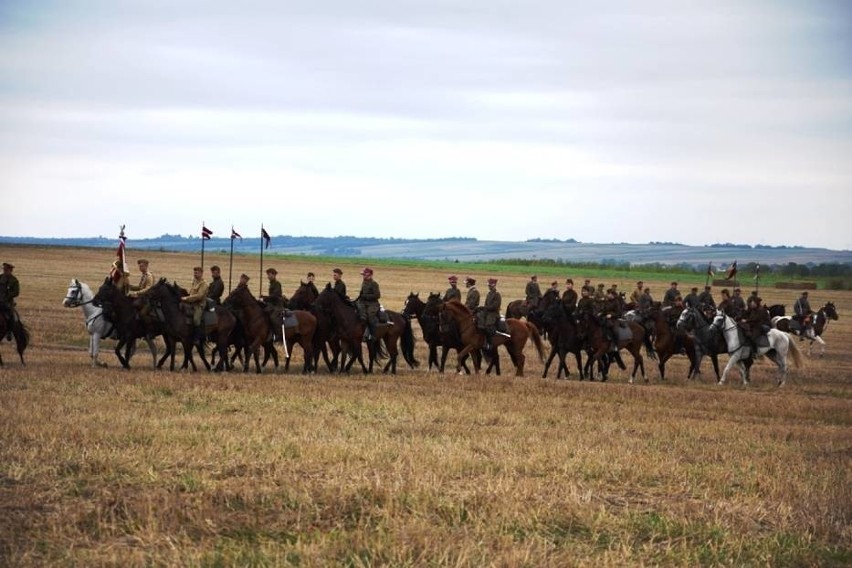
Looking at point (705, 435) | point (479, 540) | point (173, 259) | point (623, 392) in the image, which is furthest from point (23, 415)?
point (173, 259)

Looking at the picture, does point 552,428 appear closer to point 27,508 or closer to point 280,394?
point 280,394

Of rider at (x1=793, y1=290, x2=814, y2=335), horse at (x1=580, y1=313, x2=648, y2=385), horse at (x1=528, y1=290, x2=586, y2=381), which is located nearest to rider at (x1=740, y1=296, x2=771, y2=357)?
horse at (x1=580, y1=313, x2=648, y2=385)

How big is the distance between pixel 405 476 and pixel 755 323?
18.3m

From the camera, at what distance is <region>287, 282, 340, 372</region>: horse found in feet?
90.9

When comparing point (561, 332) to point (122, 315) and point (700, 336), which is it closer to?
point (700, 336)

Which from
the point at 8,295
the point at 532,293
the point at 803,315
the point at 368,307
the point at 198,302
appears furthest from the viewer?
the point at 803,315

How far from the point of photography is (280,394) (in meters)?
20.9

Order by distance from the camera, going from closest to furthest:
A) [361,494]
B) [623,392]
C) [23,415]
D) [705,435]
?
[361,494] → [23,415] → [705,435] → [623,392]

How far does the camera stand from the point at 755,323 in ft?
96.1

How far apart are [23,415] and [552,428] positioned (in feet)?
24.5

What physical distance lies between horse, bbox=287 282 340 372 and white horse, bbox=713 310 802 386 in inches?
363

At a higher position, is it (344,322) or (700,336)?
(344,322)

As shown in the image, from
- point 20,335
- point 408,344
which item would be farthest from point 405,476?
point 408,344

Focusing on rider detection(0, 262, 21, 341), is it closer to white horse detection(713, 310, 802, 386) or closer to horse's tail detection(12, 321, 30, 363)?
horse's tail detection(12, 321, 30, 363)
